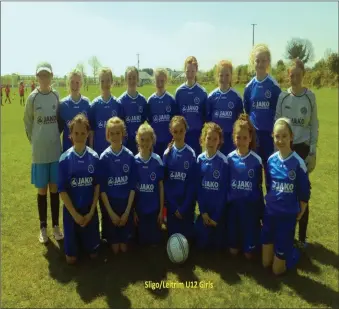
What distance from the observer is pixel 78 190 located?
446cm

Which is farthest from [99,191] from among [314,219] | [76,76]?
[314,219]

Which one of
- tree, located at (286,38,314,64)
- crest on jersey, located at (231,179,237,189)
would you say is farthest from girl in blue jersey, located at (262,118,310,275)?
tree, located at (286,38,314,64)

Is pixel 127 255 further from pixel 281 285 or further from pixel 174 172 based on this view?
pixel 281 285

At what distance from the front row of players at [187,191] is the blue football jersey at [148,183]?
1 centimetres

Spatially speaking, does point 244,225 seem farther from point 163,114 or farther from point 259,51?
point 259,51

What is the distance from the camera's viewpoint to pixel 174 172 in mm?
4945

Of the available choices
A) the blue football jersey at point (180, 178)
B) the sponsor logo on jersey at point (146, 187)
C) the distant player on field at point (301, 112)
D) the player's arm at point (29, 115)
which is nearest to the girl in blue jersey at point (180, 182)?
the blue football jersey at point (180, 178)

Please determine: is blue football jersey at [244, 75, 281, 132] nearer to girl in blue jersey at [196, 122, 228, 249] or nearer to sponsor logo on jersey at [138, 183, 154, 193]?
girl in blue jersey at [196, 122, 228, 249]

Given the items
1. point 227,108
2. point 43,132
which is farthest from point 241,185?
point 43,132

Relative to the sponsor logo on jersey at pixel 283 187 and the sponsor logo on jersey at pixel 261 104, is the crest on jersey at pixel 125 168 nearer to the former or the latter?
the sponsor logo on jersey at pixel 283 187

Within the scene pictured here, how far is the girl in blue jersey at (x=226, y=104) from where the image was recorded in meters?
5.32

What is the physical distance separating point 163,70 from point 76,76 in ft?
4.42

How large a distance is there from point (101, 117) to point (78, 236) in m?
1.81

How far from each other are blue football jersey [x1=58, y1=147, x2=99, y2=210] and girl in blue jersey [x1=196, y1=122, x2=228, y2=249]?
4.65 feet
